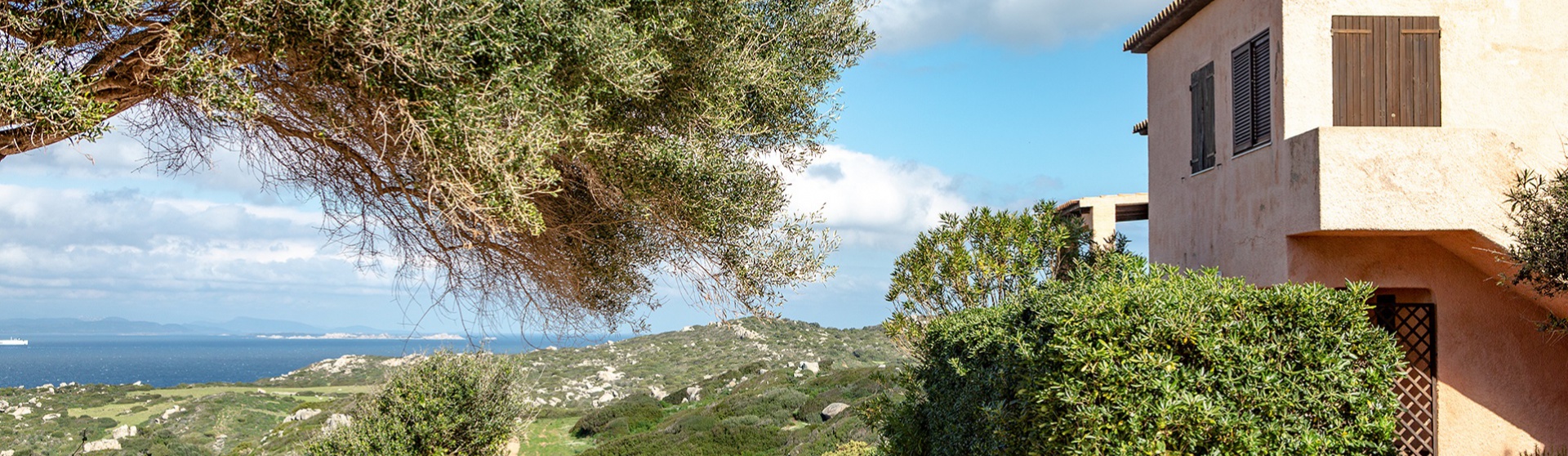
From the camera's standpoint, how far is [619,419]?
1120 inches

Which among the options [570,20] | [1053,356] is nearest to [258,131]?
[570,20]

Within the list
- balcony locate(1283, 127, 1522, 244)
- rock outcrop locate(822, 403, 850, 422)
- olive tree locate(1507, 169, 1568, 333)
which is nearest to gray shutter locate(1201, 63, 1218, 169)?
balcony locate(1283, 127, 1522, 244)

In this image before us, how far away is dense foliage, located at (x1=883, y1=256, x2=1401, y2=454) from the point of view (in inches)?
259

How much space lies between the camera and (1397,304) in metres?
9.86

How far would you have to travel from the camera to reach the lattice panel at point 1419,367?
982cm

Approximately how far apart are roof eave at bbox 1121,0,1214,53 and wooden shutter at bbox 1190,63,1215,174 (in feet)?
2.30

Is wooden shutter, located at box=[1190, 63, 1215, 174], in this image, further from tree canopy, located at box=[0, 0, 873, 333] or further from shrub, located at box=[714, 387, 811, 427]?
shrub, located at box=[714, 387, 811, 427]

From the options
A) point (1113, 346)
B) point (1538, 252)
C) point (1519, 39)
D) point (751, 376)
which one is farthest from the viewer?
point (751, 376)

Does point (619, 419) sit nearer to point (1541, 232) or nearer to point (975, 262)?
point (975, 262)

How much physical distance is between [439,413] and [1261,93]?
34.8 feet

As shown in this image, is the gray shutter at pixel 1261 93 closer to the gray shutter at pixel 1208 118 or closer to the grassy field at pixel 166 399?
the gray shutter at pixel 1208 118

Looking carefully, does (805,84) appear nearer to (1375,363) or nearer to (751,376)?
(1375,363)

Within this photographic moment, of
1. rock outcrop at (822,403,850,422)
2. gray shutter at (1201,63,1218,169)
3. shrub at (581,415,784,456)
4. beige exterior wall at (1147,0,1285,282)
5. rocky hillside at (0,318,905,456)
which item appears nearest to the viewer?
beige exterior wall at (1147,0,1285,282)

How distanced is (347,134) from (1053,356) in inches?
209
